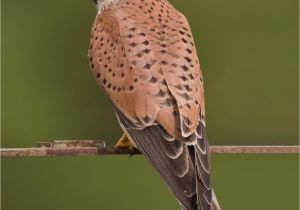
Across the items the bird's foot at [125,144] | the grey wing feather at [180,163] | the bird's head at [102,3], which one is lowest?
the bird's foot at [125,144]

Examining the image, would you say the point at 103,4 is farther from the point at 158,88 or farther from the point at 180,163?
the point at 180,163

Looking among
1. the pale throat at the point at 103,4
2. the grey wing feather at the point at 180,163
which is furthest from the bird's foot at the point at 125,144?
the pale throat at the point at 103,4

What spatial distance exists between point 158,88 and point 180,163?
50 centimetres

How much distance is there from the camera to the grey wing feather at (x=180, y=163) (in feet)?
21.1

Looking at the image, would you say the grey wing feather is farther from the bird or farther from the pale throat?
the pale throat

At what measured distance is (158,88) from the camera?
6906 mm

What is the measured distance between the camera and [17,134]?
1046 centimetres

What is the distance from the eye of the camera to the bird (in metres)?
6.57

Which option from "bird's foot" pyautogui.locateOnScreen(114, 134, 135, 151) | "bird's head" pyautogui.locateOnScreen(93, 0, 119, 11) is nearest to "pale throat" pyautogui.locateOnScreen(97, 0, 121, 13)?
"bird's head" pyautogui.locateOnScreen(93, 0, 119, 11)

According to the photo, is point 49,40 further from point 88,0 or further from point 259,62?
point 259,62

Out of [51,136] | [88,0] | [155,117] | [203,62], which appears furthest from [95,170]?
[155,117]

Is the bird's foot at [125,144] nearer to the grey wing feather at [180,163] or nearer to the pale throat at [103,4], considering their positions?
the grey wing feather at [180,163]

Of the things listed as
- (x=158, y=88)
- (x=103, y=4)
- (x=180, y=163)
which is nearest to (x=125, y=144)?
(x=158, y=88)

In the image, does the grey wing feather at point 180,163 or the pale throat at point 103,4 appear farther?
the pale throat at point 103,4
